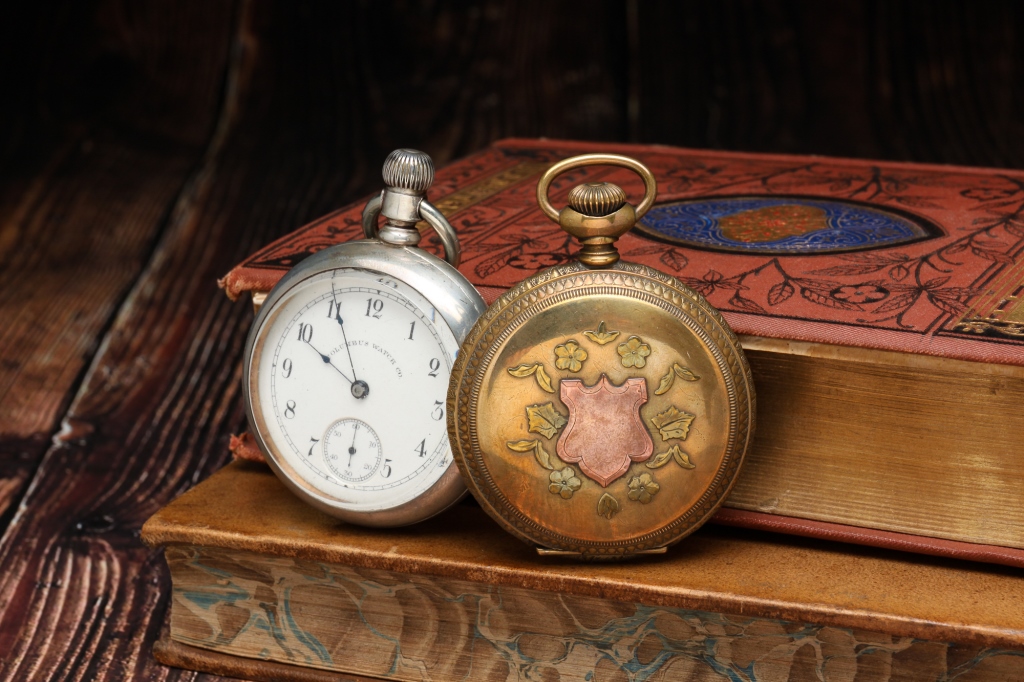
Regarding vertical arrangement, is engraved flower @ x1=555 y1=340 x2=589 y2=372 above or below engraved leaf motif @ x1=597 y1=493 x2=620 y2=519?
above

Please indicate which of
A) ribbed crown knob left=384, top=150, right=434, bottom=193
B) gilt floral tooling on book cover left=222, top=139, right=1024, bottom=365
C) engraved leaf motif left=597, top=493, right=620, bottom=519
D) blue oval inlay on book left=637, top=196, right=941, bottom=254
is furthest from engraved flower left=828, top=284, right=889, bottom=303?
ribbed crown knob left=384, top=150, right=434, bottom=193

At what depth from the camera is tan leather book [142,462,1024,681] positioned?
4.79 feet

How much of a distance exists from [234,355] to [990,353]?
50.6 inches

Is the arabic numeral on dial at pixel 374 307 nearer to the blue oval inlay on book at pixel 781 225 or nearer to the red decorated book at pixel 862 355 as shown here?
the red decorated book at pixel 862 355

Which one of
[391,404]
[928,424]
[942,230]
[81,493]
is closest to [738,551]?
[928,424]

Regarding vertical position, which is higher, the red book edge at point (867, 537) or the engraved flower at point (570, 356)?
the engraved flower at point (570, 356)

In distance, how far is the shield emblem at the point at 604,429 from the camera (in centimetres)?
144

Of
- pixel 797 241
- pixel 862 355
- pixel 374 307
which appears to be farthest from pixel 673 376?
pixel 797 241

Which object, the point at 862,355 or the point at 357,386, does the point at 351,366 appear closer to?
the point at 357,386

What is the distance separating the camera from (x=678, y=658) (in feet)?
5.06

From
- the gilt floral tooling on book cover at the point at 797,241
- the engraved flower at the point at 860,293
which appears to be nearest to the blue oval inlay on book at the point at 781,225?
the gilt floral tooling on book cover at the point at 797,241

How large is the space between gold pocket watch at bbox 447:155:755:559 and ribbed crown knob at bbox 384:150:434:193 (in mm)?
151

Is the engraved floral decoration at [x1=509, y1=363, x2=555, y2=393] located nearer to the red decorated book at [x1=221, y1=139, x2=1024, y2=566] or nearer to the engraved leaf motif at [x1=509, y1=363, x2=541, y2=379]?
the engraved leaf motif at [x1=509, y1=363, x2=541, y2=379]

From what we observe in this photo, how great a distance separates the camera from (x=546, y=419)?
4.76 feet
